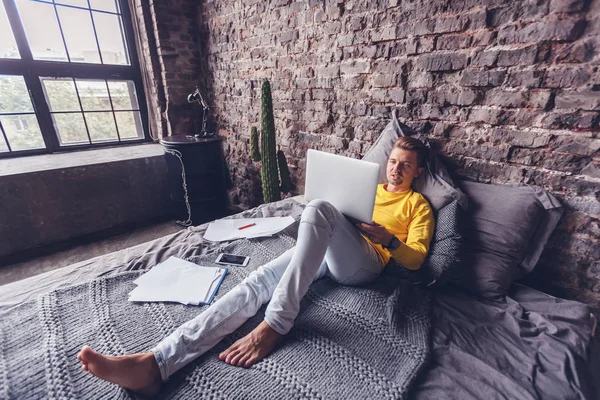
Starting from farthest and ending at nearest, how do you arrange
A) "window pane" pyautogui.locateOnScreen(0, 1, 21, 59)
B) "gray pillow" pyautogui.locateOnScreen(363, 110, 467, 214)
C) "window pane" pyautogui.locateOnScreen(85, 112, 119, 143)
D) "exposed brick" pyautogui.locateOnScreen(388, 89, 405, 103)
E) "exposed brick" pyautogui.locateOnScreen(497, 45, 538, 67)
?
"window pane" pyautogui.locateOnScreen(85, 112, 119, 143), "window pane" pyautogui.locateOnScreen(0, 1, 21, 59), "exposed brick" pyautogui.locateOnScreen(388, 89, 405, 103), "gray pillow" pyautogui.locateOnScreen(363, 110, 467, 214), "exposed brick" pyautogui.locateOnScreen(497, 45, 538, 67)

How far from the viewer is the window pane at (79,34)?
2561mm

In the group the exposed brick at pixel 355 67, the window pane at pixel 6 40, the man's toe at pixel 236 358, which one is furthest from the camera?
the window pane at pixel 6 40

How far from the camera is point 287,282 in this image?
1.02m

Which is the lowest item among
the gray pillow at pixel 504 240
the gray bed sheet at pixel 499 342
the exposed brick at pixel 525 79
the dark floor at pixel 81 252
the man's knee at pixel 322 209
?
the dark floor at pixel 81 252

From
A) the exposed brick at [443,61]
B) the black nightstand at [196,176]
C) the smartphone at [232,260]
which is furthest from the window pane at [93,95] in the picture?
the exposed brick at [443,61]

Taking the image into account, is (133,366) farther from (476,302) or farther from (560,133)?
(560,133)

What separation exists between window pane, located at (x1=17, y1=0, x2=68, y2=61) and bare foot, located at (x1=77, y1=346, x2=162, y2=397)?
2.89 m

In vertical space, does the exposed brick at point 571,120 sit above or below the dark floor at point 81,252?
above

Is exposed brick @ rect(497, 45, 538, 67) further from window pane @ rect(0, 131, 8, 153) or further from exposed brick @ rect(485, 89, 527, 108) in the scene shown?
window pane @ rect(0, 131, 8, 153)

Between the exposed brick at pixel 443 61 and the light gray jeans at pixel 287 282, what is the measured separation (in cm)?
94

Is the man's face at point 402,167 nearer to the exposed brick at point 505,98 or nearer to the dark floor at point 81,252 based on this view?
the exposed brick at point 505,98

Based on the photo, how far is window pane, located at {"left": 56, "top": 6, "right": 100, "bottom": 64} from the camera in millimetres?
2561

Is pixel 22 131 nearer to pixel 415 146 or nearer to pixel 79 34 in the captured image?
pixel 79 34

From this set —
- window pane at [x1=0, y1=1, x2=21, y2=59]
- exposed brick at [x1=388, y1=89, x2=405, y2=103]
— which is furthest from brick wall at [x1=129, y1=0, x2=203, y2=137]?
exposed brick at [x1=388, y1=89, x2=405, y2=103]
